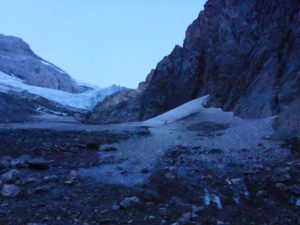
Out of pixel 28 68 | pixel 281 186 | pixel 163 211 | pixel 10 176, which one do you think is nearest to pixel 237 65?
pixel 281 186

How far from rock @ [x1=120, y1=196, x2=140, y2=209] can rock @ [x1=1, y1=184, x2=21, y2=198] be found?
7.30 ft

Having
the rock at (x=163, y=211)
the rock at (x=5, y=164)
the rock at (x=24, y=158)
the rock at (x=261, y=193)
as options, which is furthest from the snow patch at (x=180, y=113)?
the rock at (x=163, y=211)

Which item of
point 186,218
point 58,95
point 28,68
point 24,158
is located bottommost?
point 186,218

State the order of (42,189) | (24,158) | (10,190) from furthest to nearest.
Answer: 1. (24,158)
2. (42,189)
3. (10,190)

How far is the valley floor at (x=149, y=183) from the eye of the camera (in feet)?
26.8

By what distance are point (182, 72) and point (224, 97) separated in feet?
43.7

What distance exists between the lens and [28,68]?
9925cm

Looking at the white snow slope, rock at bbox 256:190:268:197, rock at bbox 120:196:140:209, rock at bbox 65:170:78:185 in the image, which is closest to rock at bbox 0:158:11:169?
rock at bbox 65:170:78:185

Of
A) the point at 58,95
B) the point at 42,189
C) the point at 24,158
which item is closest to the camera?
the point at 42,189

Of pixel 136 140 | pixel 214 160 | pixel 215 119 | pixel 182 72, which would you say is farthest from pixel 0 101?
pixel 214 160

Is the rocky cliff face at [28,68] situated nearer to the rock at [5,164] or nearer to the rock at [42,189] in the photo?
the rock at [5,164]

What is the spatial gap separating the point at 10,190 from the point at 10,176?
1075 millimetres

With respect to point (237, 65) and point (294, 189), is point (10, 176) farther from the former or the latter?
point (237, 65)

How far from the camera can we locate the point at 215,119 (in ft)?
85.9
